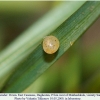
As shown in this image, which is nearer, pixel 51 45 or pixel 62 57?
pixel 51 45

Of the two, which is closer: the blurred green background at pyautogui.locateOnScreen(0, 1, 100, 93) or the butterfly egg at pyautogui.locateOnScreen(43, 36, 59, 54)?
the butterfly egg at pyautogui.locateOnScreen(43, 36, 59, 54)

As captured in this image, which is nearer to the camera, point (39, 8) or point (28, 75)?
point (28, 75)

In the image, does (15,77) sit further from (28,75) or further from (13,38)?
(13,38)

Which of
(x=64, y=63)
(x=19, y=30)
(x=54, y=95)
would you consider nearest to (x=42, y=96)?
(x=54, y=95)

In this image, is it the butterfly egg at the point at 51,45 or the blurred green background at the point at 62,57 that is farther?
the blurred green background at the point at 62,57
